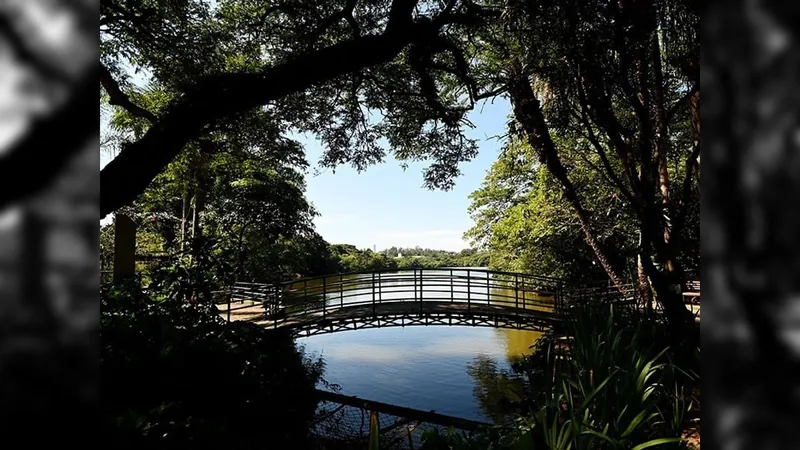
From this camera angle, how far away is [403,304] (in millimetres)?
10562

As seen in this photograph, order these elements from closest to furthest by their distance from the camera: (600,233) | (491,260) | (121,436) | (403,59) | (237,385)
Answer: (121,436), (237,385), (403,59), (600,233), (491,260)

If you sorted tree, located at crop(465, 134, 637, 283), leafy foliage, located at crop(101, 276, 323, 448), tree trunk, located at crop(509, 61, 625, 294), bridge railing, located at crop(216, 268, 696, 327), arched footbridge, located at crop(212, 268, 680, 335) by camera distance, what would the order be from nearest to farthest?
leafy foliage, located at crop(101, 276, 323, 448) < tree trunk, located at crop(509, 61, 625, 294) < arched footbridge, located at crop(212, 268, 680, 335) < bridge railing, located at crop(216, 268, 696, 327) < tree, located at crop(465, 134, 637, 283)

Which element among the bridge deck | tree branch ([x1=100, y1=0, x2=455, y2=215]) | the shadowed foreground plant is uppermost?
tree branch ([x1=100, y1=0, x2=455, y2=215])

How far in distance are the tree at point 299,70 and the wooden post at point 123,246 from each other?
115cm

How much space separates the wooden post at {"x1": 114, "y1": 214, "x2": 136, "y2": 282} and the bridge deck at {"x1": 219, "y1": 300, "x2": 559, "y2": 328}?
14.3ft

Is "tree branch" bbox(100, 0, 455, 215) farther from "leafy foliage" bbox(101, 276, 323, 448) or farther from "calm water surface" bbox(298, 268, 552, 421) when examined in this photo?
"calm water surface" bbox(298, 268, 552, 421)

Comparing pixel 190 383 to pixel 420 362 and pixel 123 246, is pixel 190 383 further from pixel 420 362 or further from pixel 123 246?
pixel 420 362

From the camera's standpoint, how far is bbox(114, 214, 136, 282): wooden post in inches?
185

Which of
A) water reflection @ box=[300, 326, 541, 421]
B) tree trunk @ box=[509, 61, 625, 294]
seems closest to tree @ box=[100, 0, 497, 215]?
tree trunk @ box=[509, 61, 625, 294]
